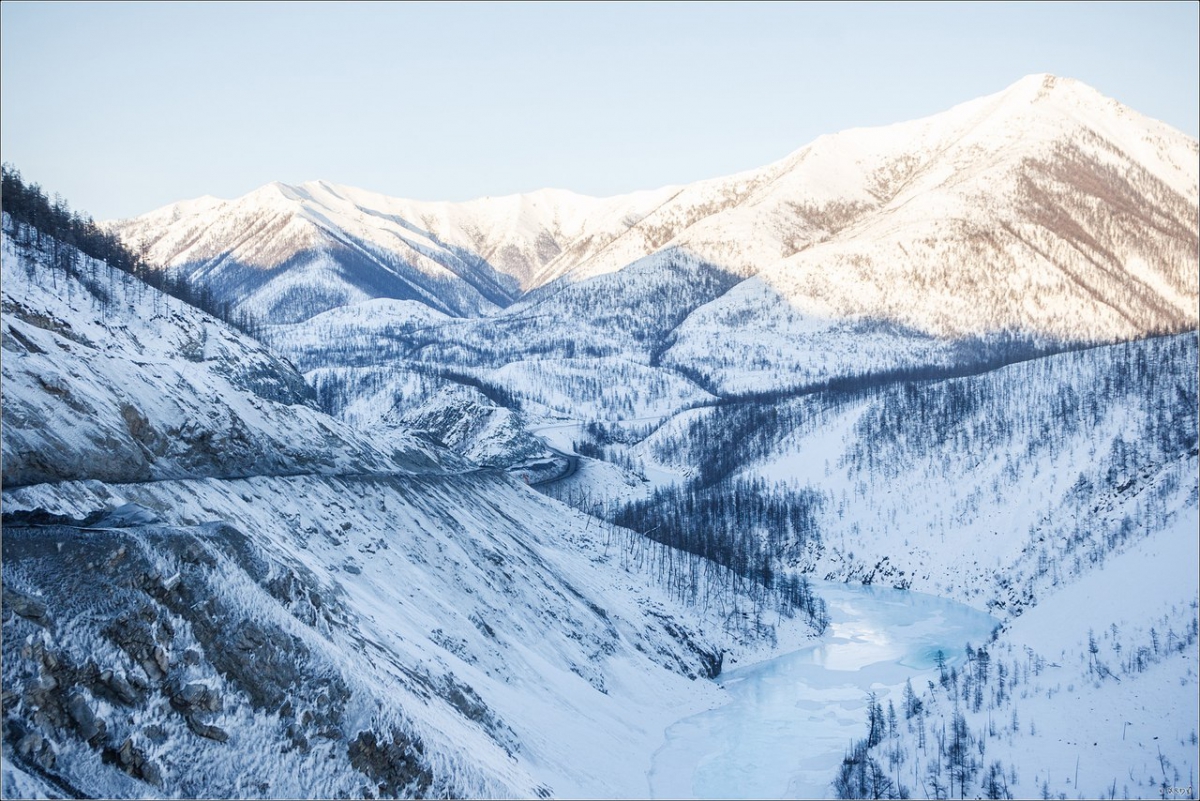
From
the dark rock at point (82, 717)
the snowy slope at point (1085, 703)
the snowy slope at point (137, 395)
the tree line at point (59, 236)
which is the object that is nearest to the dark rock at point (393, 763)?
the dark rock at point (82, 717)

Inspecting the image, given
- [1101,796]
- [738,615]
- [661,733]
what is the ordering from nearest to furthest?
[1101,796], [661,733], [738,615]

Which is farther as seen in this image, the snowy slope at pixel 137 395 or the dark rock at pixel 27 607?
the snowy slope at pixel 137 395

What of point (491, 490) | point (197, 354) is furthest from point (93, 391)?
point (491, 490)

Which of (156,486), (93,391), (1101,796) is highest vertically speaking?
(93,391)

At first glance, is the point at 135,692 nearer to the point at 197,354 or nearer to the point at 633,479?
the point at 197,354

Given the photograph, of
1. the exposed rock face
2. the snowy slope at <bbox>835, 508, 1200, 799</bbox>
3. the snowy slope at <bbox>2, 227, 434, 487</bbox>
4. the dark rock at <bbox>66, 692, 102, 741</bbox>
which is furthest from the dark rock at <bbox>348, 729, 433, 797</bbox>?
the snowy slope at <bbox>835, 508, 1200, 799</bbox>

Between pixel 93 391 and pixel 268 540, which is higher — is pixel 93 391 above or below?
above

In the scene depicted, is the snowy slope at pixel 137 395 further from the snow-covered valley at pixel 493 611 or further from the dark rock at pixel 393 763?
the dark rock at pixel 393 763

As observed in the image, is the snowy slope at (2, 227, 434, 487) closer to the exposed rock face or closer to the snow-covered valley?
the snow-covered valley
